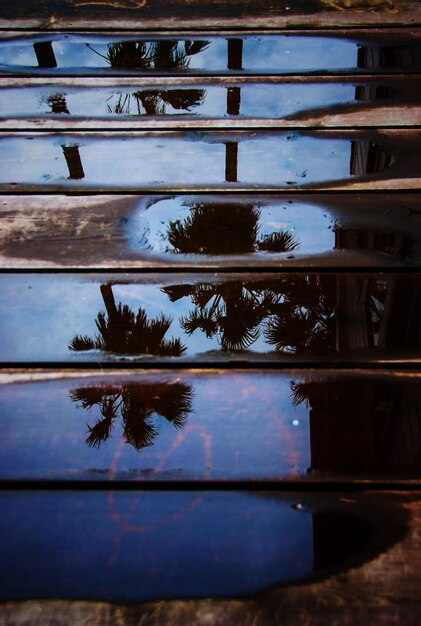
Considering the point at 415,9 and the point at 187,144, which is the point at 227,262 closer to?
the point at 187,144

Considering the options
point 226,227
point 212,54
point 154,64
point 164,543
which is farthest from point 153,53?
point 164,543

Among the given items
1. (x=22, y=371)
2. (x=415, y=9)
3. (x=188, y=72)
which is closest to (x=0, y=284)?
(x=22, y=371)

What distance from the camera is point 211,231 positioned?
3.90ft

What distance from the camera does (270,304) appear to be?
3.38ft

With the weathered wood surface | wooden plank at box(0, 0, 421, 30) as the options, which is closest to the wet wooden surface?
the weathered wood surface

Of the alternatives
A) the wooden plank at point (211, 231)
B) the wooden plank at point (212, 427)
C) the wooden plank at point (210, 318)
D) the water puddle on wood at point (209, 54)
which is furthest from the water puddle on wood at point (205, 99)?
the wooden plank at point (212, 427)

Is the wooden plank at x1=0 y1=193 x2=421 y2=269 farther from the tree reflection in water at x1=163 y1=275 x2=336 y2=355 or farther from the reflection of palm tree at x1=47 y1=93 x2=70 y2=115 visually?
the reflection of palm tree at x1=47 y1=93 x2=70 y2=115

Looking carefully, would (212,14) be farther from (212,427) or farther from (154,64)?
(212,427)

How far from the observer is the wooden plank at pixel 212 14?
1.98 metres

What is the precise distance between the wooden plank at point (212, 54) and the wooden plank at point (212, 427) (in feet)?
3.74

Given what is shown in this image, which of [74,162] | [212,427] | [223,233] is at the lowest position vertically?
[212,427]

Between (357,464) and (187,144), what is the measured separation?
0.92 m

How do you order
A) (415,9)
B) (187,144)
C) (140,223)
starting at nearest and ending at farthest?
1. (140,223)
2. (187,144)
3. (415,9)

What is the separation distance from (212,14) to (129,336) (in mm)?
1488
